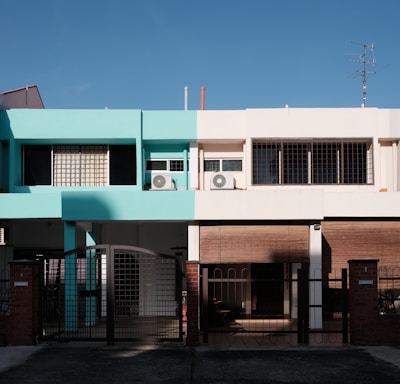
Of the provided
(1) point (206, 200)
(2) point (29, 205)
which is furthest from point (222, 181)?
(2) point (29, 205)

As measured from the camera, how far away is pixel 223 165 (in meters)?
17.8

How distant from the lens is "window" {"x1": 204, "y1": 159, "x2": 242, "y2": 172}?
17750mm

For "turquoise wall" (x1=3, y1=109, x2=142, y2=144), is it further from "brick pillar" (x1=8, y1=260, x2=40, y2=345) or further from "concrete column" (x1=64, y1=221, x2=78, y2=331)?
"brick pillar" (x1=8, y1=260, x2=40, y2=345)

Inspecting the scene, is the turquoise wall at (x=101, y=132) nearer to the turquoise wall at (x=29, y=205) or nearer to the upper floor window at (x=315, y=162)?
the turquoise wall at (x=29, y=205)

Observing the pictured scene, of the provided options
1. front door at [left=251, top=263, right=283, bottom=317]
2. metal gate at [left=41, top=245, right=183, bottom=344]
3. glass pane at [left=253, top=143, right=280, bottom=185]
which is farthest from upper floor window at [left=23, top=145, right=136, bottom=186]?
front door at [left=251, top=263, right=283, bottom=317]

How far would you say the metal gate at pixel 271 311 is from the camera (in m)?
11.9

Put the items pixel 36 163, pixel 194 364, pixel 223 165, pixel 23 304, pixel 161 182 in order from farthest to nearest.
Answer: pixel 223 165, pixel 36 163, pixel 161 182, pixel 23 304, pixel 194 364

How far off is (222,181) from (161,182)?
6.24 feet

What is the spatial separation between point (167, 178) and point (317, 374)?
9.20m

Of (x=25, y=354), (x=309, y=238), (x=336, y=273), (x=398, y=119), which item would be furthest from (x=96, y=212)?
(x=398, y=119)

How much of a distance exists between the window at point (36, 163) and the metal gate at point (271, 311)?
610cm

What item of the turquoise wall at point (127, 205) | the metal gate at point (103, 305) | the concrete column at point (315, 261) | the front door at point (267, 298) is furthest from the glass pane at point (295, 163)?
the metal gate at point (103, 305)

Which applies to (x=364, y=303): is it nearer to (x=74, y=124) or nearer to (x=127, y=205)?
(x=127, y=205)

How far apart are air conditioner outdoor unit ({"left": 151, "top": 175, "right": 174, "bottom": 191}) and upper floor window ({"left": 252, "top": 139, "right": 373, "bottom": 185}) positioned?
264 cm
